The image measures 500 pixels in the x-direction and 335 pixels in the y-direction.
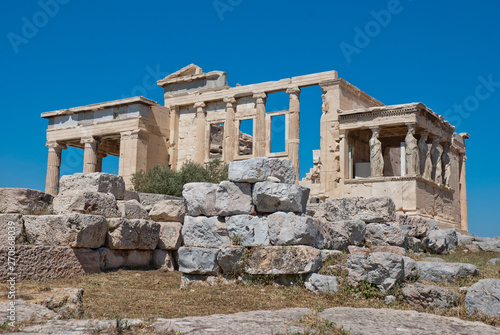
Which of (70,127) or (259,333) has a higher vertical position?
(70,127)

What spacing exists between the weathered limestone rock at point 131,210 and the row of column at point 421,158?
13227 millimetres

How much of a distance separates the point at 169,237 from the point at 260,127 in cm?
1599

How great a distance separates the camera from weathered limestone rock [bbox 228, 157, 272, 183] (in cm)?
805

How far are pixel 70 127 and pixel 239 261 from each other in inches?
904

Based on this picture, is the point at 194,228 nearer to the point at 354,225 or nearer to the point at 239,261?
the point at 239,261

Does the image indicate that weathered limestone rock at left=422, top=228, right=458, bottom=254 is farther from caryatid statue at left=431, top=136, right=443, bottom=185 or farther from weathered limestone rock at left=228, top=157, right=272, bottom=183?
caryatid statue at left=431, top=136, right=443, bottom=185

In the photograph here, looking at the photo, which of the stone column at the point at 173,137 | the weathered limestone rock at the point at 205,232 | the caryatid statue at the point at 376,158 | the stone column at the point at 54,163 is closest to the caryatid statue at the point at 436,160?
the caryatid statue at the point at 376,158

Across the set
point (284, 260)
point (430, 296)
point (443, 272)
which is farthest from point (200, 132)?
point (430, 296)

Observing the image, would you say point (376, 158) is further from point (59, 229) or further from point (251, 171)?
point (59, 229)

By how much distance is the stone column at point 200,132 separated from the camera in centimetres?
2734

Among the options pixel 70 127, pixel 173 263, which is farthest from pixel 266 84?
pixel 173 263

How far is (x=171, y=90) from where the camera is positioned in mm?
29047

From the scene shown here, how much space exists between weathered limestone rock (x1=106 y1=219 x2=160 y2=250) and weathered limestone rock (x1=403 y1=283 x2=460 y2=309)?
468 cm

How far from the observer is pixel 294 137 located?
24766mm
